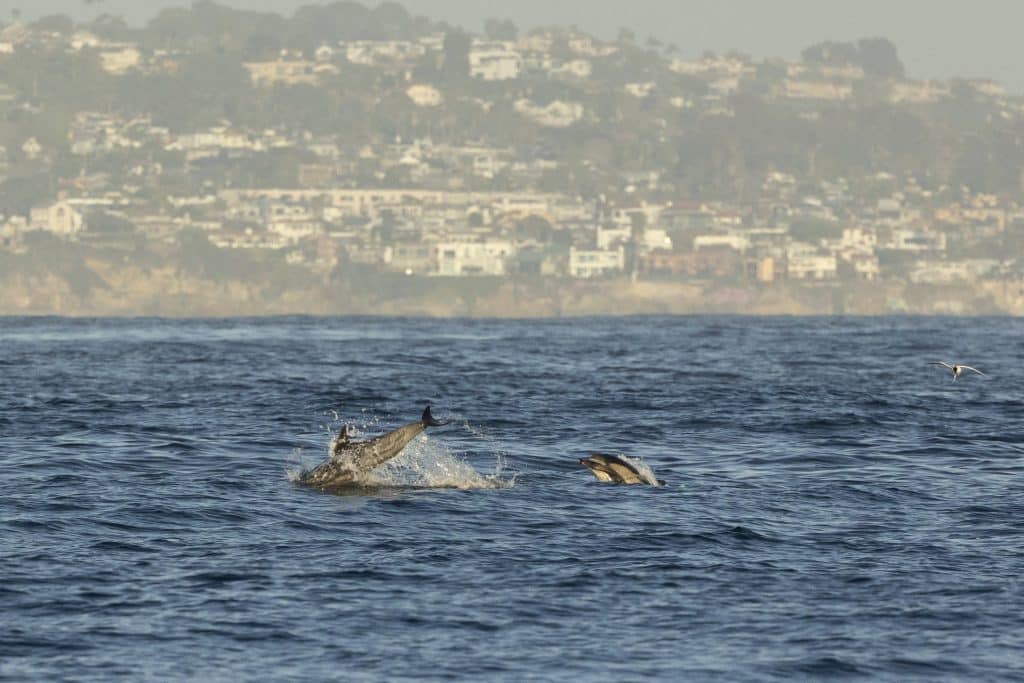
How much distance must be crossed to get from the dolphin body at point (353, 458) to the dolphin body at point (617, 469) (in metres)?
3.63

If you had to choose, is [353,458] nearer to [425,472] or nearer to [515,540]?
[425,472]

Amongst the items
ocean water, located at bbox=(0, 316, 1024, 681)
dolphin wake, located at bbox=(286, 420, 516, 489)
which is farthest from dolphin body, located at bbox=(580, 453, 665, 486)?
dolphin wake, located at bbox=(286, 420, 516, 489)

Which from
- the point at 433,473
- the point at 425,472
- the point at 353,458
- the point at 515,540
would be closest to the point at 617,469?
the point at 433,473

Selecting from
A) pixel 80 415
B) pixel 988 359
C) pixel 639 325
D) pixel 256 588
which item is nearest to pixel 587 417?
pixel 80 415

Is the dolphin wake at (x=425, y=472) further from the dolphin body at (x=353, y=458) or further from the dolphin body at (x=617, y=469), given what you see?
the dolphin body at (x=617, y=469)

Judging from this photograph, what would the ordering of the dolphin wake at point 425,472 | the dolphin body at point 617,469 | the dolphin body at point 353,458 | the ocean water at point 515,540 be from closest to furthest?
the ocean water at point 515,540 < the dolphin body at point 353,458 < the dolphin body at point 617,469 < the dolphin wake at point 425,472

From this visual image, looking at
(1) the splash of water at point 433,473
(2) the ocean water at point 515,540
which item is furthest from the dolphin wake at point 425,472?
(2) the ocean water at point 515,540

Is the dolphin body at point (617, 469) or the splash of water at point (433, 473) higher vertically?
the dolphin body at point (617, 469)

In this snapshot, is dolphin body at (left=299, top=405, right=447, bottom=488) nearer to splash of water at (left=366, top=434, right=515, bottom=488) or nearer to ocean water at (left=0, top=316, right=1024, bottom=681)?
splash of water at (left=366, top=434, right=515, bottom=488)

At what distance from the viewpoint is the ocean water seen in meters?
21.7

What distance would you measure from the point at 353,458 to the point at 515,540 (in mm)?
7136

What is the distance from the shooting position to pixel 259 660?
21.2 metres

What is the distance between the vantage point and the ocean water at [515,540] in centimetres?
2173

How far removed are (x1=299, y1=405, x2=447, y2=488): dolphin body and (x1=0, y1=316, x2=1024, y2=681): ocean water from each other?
780 millimetres
